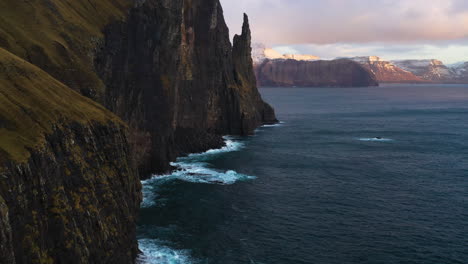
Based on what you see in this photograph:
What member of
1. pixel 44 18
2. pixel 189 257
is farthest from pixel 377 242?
pixel 44 18

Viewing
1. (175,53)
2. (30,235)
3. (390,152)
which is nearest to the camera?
(30,235)

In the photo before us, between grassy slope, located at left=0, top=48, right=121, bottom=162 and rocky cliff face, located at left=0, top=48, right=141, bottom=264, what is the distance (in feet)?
0.26

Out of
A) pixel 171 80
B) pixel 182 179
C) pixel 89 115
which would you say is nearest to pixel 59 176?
pixel 89 115

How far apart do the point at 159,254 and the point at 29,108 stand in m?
21.3

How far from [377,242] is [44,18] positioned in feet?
174

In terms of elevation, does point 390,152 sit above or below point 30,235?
below

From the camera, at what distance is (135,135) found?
7800cm

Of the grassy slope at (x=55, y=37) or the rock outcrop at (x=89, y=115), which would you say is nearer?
the rock outcrop at (x=89, y=115)

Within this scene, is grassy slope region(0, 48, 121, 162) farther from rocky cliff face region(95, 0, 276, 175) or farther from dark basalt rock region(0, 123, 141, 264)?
rocky cliff face region(95, 0, 276, 175)

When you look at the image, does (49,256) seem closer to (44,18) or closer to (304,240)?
(304,240)

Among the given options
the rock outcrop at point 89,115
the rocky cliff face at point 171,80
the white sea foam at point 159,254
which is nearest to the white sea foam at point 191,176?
the rocky cliff face at point 171,80

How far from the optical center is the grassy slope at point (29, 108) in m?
31.3

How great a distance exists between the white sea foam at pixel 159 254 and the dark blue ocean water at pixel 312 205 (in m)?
0.12

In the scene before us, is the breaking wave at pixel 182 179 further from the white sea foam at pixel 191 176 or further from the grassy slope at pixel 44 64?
the grassy slope at pixel 44 64
